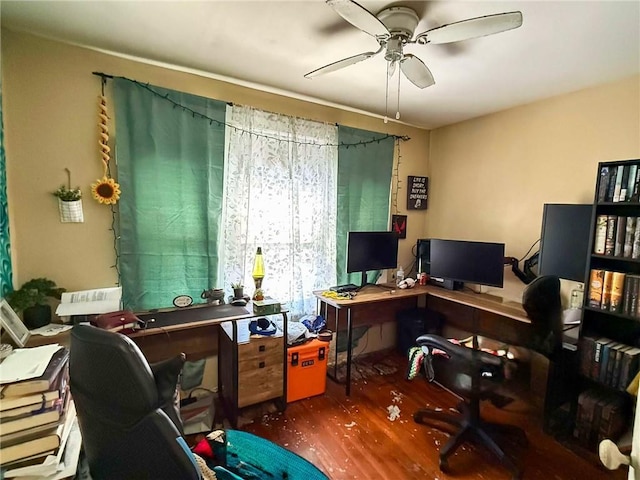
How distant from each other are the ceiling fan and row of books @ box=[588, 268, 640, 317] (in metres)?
1.52

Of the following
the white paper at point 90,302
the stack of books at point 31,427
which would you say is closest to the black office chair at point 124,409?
the stack of books at point 31,427

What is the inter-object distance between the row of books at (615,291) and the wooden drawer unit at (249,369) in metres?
2.00

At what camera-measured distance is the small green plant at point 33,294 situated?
158cm

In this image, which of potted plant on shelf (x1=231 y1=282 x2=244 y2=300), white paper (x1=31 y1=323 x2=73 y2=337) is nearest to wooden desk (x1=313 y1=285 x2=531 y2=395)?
potted plant on shelf (x1=231 y1=282 x2=244 y2=300)

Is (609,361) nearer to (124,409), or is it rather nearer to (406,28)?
(406,28)

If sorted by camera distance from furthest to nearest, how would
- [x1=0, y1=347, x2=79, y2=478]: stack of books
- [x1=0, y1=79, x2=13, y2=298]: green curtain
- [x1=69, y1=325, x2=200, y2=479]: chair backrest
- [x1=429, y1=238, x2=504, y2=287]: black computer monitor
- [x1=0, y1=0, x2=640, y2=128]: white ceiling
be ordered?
[x1=429, y1=238, x2=504, y2=287]: black computer monitor, [x1=0, y1=79, x2=13, y2=298]: green curtain, [x1=0, y1=0, x2=640, y2=128]: white ceiling, [x1=0, y1=347, x2=79, y2=478]: stack of books, [x1=69, y1=325, x2=200, y2=479]: chair backrest

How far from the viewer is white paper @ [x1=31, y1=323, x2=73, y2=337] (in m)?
1.59

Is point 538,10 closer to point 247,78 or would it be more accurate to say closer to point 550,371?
point 247,78

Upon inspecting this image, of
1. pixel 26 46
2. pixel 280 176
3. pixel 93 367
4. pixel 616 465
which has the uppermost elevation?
pixel 26 46

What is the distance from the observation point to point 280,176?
8.23 feet

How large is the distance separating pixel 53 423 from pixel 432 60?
8.01ft

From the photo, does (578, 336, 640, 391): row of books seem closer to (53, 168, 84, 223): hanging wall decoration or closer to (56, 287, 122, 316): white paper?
(56, 287, 122, 316): white paper

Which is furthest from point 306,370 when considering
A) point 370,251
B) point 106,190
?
point 106,190

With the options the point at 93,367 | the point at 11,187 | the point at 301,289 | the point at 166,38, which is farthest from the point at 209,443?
the point at 166,38
